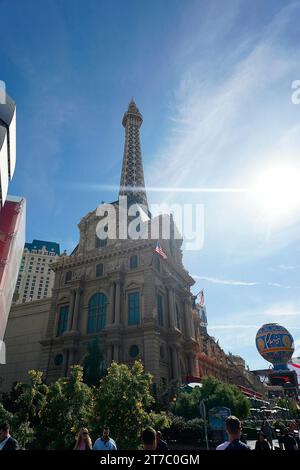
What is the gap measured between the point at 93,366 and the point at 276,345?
3065 centimetres

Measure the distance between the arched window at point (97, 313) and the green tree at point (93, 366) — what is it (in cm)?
373

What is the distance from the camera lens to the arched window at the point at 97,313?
3756 cm

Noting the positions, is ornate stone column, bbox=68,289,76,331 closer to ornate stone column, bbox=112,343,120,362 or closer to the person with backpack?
ornate stone column, bbox=112,343,120,362

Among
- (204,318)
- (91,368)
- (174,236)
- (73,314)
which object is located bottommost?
(91,368)

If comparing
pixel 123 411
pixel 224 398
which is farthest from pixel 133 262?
pixel 123 411

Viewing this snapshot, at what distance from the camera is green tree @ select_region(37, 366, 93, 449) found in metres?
15.5

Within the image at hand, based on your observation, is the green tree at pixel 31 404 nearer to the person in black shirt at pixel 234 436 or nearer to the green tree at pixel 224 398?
the green tree at pixel 224 398

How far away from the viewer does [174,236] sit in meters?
51.8

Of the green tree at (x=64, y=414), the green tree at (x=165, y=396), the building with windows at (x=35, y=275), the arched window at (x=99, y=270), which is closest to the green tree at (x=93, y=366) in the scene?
the green tree at (x=165, y=396)

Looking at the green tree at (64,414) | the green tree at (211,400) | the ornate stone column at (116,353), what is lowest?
the green tree at (64,414)

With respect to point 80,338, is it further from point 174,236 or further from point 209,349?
point 209,349

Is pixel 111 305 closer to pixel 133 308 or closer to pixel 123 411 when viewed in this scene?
pixel 133 308
